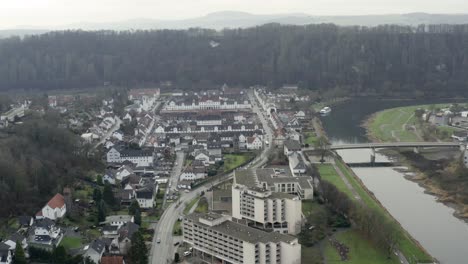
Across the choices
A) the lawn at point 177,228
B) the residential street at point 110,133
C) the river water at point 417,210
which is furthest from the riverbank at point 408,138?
the residential street at point 110,133

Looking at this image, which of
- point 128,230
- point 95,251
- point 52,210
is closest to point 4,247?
point 95,251

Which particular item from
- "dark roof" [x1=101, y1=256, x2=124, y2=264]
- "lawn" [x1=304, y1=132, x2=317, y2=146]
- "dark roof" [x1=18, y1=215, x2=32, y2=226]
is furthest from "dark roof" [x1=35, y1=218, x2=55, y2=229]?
"lawn" [x1=304, y1=132, x2=317, y2=146]

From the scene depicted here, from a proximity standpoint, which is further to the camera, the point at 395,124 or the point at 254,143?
the point at 395,124

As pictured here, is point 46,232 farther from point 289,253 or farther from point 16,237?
point 289,253

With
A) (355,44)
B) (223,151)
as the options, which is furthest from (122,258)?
(355,44)

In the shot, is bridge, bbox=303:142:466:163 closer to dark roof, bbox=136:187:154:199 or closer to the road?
the road

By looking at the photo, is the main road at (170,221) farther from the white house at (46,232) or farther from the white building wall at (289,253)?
the white building wall at (289,253)

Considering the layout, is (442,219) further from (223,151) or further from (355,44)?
(355,44)
